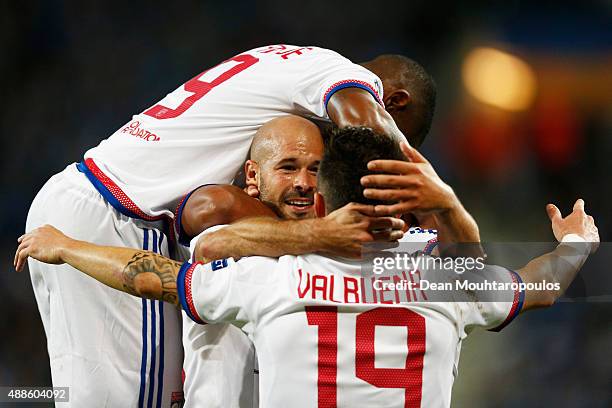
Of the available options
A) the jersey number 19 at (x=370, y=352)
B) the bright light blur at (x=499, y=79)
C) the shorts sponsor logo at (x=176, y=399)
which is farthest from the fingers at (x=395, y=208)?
the bright light blur at (x=499, y=79)

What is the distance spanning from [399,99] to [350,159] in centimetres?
164

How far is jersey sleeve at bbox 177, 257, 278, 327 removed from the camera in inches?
95.3

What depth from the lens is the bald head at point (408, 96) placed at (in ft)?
13.0

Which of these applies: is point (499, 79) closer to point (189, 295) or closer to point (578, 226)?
point (578, 226)

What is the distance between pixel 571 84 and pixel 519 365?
8.80ft

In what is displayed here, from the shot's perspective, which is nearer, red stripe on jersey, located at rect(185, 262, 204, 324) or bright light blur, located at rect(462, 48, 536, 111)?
red stripe on jersey, located at rect(185, 262, 204, 324)

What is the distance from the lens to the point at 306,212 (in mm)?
3041

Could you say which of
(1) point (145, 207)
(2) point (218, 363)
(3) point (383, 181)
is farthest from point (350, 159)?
(1) point (145, 207)

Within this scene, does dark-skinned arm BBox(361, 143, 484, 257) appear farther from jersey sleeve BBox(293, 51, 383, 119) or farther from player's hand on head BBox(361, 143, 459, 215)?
jersey sleeve BBox(293, 51, 383, 119)

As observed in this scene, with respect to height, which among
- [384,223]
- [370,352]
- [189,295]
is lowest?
[370,352]

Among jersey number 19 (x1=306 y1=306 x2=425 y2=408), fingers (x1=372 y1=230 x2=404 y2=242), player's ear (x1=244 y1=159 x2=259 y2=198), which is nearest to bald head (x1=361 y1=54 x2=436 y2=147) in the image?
player's ear (x1=244 y1=159 x2=259 y2=198)

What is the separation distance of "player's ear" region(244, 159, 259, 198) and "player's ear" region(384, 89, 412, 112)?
102cm

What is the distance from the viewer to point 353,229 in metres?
2.43

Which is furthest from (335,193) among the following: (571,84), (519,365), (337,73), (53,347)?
(571,84)
